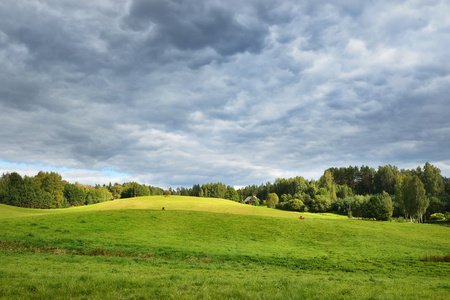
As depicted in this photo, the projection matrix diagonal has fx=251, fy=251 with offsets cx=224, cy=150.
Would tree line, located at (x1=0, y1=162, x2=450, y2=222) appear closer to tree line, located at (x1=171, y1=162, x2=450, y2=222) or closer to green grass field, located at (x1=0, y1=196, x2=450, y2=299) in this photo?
tree line, located at (x1=171, y1=162, x2=450, y2=222)

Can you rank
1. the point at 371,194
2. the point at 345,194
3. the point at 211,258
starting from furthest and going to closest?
the point at 345,194 → the point at 371,194 → the point at 211,258

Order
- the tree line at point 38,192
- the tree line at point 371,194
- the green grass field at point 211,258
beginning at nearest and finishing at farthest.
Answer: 1. the green grass field at point 211,258
2. the tree line at point 371,194
3. the tree line at point 38,192

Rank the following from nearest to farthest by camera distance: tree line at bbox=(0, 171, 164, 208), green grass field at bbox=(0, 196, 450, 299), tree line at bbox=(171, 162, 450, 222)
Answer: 1. green grass field at bbox=(0, 196, 450, 299)
2. tree line at bbox=(171, 162, 450, 222)
3. tree line at bbox=(0, 171, 164, 208)

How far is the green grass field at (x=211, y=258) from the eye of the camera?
10.0 meters

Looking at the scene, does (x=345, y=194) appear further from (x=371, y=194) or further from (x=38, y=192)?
(x=38, y=192)

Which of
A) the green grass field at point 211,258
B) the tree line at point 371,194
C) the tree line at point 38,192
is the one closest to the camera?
the green grass field at point 211,258

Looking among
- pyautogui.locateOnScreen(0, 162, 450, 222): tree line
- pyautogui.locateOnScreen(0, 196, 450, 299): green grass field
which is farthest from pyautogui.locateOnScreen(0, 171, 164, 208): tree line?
pyautogui.locateOnScreen(0, 196, 450, 299): green grass field

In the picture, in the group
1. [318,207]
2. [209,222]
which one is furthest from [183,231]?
[318,207]

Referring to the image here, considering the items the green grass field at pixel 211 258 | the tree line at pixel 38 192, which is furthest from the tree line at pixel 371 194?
the tree line at pixel 38 192

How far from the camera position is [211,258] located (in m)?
25.5

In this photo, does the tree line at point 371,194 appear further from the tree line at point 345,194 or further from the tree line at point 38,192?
the tree line at point 38,192

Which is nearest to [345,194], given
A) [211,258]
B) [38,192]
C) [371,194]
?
[371,194]

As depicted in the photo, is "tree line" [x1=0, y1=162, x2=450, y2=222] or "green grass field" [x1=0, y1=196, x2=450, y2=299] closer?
"green grass field" [x1=0, y1=196, x2=450, y2=299]

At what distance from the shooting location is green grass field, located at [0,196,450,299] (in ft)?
32.9
